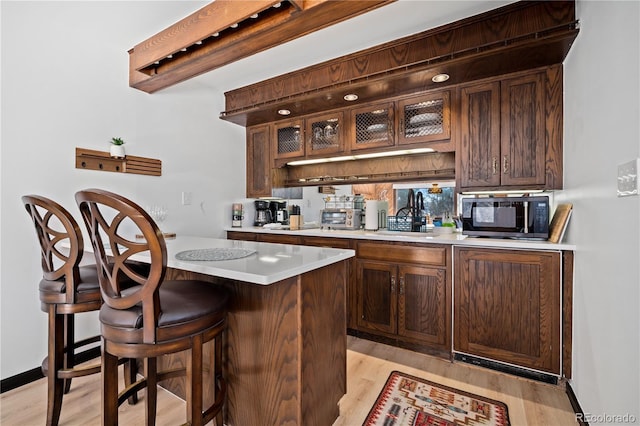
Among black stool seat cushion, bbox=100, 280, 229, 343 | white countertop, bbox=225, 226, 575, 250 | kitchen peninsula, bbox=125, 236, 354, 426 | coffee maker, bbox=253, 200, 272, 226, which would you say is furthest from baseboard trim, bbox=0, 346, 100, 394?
coffee maker, bbox=253, 200, 272, 226

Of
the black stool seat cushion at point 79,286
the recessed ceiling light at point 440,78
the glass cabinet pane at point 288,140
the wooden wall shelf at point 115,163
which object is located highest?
the recessed ceiling light at point 440,78

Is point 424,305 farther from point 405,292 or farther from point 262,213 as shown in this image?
point 262,213

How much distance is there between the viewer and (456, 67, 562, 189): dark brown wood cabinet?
2127 millimetres

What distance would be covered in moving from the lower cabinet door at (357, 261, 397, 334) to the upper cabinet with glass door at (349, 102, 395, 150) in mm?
1119

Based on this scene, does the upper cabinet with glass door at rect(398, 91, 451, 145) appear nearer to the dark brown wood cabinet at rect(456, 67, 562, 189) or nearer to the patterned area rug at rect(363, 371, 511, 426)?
the dark brown wood cabinet at rect(456, 67, 562, 189)

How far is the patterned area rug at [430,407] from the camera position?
157 centimetres

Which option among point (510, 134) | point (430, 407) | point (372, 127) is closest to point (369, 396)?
point (430, 407)

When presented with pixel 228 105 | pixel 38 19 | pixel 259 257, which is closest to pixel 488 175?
pixel 259 257

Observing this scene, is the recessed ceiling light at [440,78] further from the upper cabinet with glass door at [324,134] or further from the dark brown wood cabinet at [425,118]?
the upper cabinet with glass door at [324,134]

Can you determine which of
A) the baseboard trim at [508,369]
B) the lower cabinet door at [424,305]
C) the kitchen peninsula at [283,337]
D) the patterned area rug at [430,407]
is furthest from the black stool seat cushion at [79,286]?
the baseboard trim at [508,369]

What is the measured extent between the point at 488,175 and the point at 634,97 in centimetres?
133

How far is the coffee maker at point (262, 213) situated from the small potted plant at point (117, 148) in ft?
5.51

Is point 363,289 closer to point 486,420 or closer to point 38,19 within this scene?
point 486,420

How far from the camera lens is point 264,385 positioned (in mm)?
1372
